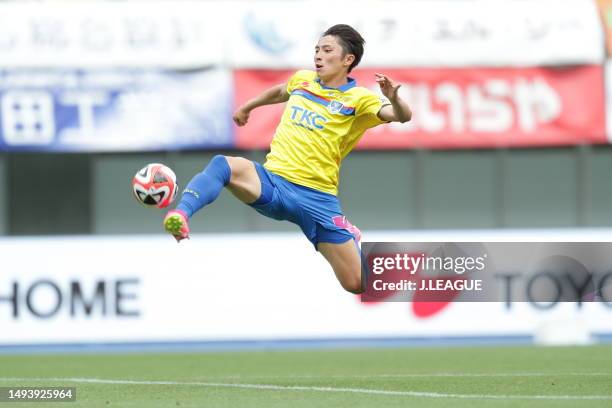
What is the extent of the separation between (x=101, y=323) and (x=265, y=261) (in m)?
2.20

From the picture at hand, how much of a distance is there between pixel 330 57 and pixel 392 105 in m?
0.85

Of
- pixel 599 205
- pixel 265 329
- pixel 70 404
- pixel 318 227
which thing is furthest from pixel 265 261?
pixel 70 404

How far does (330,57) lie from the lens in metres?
10.7

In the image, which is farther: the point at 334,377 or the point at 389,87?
the point at 334,377

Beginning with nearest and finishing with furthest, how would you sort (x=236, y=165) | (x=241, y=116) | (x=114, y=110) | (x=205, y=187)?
(x=205, y=187), (x=236, y=165), (x=241, y=116), (x=114, y=110)

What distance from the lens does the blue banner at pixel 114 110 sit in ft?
60.7

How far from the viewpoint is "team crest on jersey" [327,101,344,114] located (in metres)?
10.7

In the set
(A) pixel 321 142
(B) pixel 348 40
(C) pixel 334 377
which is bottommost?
(C) pixel 334 377

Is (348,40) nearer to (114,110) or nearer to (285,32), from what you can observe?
(285,32)

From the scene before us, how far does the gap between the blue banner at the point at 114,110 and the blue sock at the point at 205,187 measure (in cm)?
864

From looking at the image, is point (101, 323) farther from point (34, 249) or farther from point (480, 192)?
point (480, 192)

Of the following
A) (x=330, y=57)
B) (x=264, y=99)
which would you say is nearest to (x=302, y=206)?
(x=264, y=99)

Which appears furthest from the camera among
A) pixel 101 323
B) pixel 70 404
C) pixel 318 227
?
pixel 101 323

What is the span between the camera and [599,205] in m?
20.4
